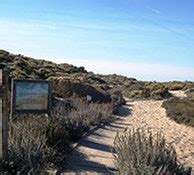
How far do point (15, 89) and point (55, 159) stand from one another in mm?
4171

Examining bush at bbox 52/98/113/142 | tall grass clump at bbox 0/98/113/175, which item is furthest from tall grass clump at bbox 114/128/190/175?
bush at bbox 52/98/113/142

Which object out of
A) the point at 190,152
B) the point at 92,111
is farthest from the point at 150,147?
the point at 92,111

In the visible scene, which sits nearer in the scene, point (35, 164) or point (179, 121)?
point (35, 164)

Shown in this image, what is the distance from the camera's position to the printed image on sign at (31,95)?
51.9 feet

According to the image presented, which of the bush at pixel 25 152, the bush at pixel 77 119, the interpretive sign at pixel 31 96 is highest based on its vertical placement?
the interpretive sign at pixel 31 96

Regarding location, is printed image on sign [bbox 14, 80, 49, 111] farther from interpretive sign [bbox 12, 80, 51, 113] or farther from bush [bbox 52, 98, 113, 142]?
bush [bbox 52, 98, 113, 142]

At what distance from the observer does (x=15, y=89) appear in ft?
51.5

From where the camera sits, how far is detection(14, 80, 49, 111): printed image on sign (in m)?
15.8

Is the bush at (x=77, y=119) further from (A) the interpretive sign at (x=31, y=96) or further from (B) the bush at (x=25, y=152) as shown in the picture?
(B) the bush at (x=25, y=152)

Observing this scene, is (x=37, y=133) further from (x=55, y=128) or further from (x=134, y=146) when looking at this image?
(x=134, y=146)

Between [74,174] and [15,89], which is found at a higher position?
[15,89]

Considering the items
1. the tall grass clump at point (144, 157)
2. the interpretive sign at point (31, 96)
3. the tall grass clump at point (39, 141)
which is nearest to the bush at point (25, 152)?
the tall grass clump at point (39, 141)

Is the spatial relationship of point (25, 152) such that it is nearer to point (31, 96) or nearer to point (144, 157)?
point (144, 157)

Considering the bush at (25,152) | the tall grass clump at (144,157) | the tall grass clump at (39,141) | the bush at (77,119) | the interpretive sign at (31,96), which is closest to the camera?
the bush at (25,152)
